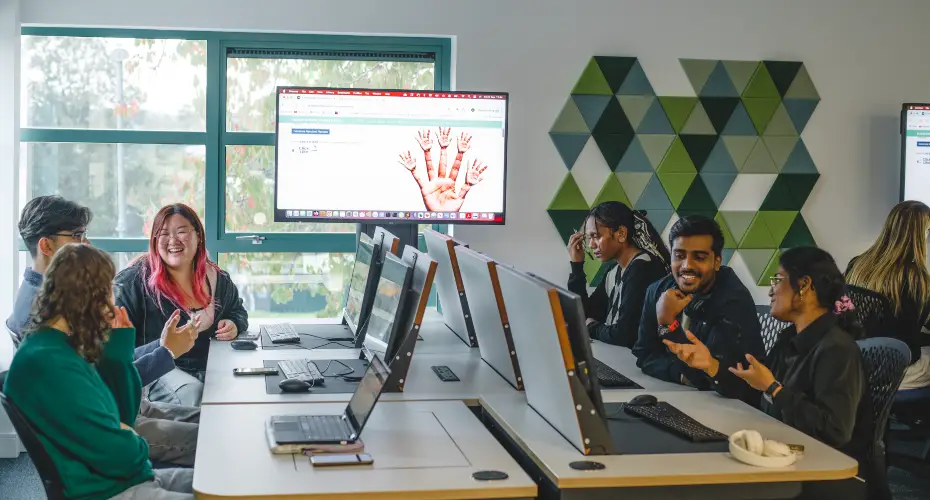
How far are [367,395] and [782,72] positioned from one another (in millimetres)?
3702

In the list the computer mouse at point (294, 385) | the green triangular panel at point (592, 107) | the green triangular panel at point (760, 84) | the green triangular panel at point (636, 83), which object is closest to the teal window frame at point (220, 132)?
the green triangular panel at point (592, 107)

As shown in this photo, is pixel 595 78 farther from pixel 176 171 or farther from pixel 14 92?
pixel 14 92

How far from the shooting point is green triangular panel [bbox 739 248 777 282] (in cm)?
543

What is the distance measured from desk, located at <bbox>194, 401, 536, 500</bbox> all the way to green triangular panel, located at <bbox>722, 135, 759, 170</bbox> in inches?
120

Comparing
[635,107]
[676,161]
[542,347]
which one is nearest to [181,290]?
[542,347]

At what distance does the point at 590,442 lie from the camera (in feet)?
7.84

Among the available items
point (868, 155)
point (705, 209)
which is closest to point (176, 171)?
point (705, 209)

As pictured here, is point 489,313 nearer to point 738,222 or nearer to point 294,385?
point 294,385

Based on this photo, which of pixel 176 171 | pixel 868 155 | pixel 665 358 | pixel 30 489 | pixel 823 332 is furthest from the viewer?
pixel 868 155

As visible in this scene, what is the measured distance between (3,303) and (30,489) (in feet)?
3.16

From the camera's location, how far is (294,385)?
10.0 feet

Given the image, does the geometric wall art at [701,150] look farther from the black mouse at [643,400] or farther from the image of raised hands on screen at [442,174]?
the black mouse at [643,400]

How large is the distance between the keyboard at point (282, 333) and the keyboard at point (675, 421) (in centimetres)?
161

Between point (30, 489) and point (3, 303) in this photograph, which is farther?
point (3, 303)
